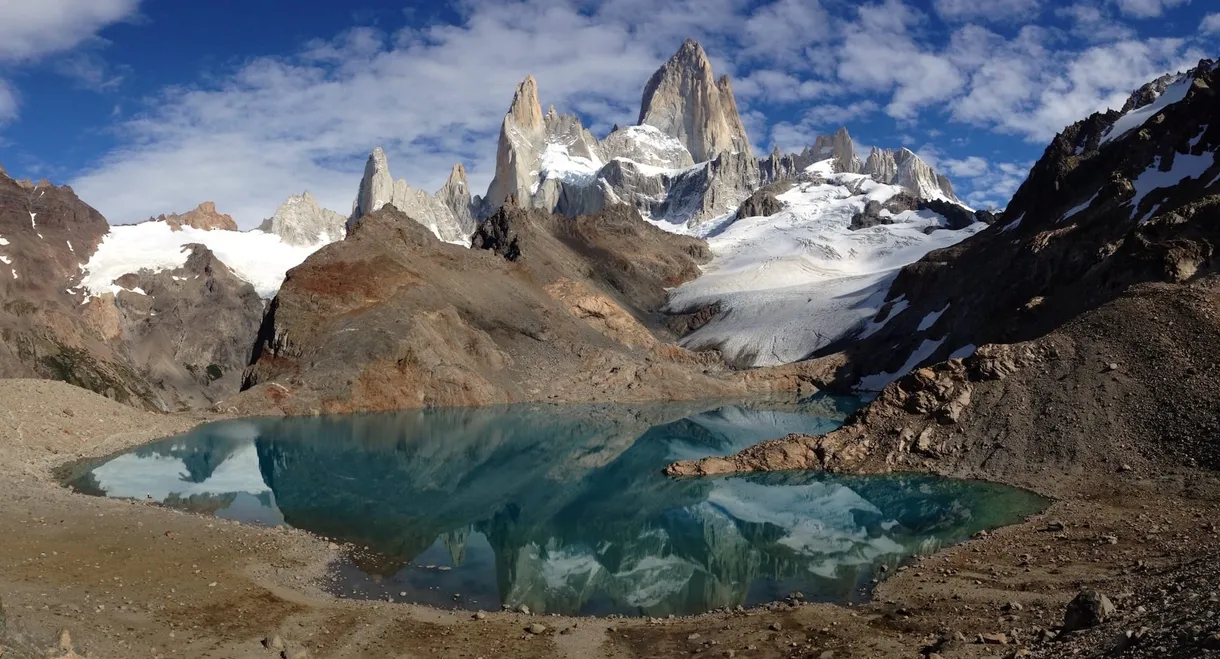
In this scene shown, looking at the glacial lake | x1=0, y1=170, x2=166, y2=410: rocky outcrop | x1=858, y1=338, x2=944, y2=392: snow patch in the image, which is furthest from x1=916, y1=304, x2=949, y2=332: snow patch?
x1=0, y1=170, x2=166, y2=410: rocky outcrop

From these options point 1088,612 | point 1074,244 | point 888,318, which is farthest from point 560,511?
point 888,318

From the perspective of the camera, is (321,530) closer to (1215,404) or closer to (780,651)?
(780,651)

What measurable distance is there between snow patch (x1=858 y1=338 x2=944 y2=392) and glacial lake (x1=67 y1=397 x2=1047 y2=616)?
35.8 meters

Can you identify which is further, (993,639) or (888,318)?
(888,318)

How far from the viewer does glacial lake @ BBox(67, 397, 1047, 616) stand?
942 inches

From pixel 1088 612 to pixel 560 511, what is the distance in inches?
938

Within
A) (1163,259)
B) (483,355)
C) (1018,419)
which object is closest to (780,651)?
(1018,419)

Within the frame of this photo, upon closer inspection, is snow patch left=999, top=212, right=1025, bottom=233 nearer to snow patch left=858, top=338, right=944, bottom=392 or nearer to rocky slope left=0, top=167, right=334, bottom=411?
snow patch left=858, top=338, right=944, bottom=392

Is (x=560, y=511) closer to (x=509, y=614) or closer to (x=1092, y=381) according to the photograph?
(x=509, y=614)

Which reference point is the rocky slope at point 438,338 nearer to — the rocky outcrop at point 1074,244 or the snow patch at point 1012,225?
the rocky outcrop at point 1074,244

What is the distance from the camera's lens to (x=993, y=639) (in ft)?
52.6

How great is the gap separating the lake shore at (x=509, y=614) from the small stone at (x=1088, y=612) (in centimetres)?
39

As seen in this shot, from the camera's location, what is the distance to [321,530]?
31.0m

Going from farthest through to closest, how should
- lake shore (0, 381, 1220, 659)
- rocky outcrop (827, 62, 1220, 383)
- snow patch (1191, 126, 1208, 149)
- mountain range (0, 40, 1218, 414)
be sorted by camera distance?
mountain range (0, 40, 1218, 414), snow patch (1191, 126, 1208, 149), rocky outcrop (827, 62, 1220, 383), lake shore (0, 381, 1220, 659)
